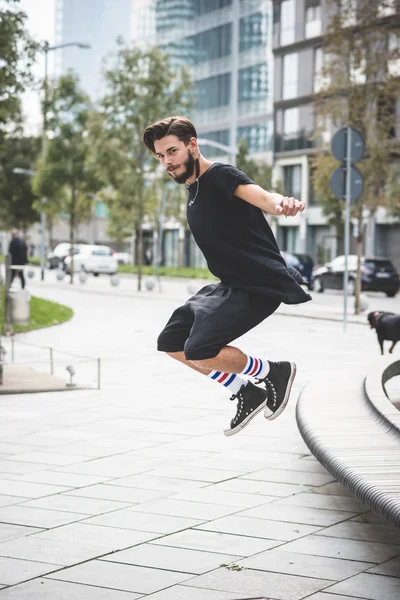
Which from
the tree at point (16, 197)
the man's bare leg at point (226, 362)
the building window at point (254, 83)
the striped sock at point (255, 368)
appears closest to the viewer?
A: the man's bare leg at point (226, 362)

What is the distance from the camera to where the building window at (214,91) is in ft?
244

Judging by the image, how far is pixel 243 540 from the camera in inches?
187

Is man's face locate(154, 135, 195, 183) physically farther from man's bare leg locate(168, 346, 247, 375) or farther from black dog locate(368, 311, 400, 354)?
black dog locate(368, 311, 400, 354)

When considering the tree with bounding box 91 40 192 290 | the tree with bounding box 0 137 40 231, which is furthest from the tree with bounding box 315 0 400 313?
the tree with bounding box 0 137 40 231

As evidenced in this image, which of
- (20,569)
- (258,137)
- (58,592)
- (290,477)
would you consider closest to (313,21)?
(258,137)

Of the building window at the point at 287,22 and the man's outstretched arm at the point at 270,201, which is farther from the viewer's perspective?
the building window at the point at 287,22

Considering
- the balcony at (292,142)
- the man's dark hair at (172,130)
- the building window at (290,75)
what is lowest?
the man's dark hair at (172,130)

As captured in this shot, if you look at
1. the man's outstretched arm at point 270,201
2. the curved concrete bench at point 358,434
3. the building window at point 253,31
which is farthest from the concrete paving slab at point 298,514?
the building window at point 253,31

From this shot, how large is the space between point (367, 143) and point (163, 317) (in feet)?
21.2

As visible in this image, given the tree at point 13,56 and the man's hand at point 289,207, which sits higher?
the tree at point 13,56

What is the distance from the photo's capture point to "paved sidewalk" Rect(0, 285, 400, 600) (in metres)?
4.07

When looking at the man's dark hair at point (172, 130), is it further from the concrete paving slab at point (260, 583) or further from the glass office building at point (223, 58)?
the glass office building at point (223, 58)

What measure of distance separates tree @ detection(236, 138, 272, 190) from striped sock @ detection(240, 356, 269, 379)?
51.4 metres

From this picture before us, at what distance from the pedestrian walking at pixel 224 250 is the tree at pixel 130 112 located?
34246mm
